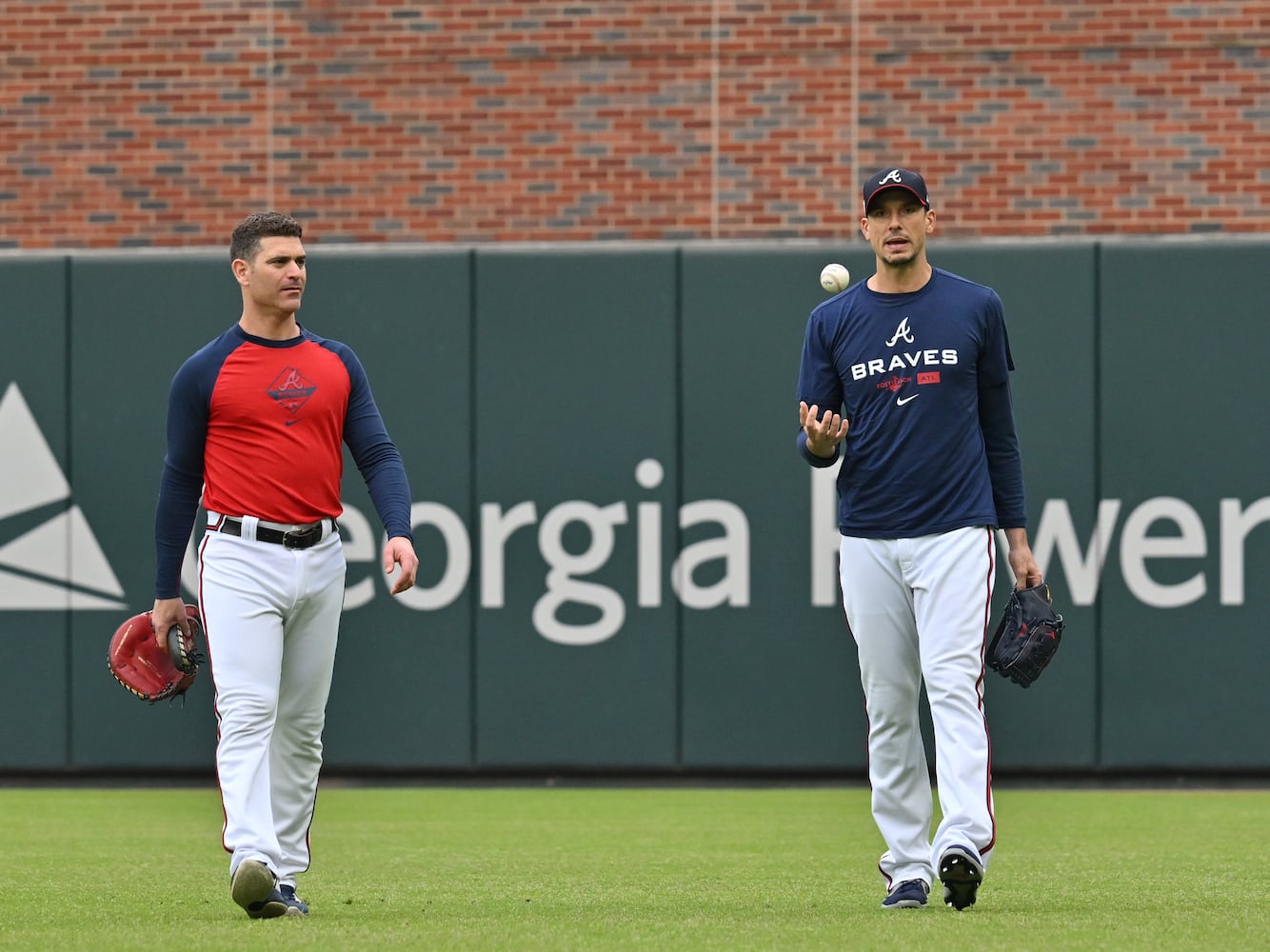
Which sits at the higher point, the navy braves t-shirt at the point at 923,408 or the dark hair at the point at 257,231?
the dark hair at the point at 257,231

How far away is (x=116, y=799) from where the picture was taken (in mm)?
10000

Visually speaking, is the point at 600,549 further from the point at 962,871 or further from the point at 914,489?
the point at 962,871

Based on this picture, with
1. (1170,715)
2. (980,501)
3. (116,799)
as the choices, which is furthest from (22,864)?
(1170,715)

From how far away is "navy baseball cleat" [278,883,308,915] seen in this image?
17.2ft

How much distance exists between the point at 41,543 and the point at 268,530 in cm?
596

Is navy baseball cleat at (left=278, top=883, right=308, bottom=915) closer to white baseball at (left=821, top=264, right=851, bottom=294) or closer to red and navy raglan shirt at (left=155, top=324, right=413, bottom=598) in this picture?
red and navy raglan shirt at (left=155, top=324, right=413, bottom=598)

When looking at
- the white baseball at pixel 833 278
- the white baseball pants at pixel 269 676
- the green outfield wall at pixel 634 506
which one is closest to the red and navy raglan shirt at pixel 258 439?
the white baseball pants at pixel 269 676

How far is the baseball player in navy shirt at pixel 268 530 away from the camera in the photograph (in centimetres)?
521

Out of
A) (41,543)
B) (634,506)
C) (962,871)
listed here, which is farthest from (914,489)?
(41,543)

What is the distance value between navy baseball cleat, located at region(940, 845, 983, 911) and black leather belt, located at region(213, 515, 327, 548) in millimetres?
1965

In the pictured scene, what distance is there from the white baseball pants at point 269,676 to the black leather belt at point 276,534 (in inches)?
0.6

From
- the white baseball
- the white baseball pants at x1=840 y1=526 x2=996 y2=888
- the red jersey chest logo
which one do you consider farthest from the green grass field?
the white baseball

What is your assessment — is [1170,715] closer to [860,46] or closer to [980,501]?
[860,46]

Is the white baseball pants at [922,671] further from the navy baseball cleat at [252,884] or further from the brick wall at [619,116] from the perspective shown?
the brick wall at [619,116]
